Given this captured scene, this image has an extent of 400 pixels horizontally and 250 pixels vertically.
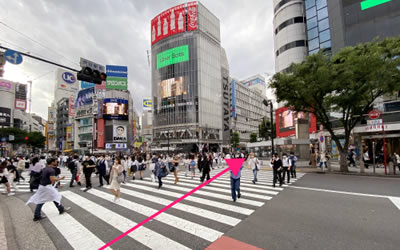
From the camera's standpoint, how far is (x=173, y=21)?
2485 inches

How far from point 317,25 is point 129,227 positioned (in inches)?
1672

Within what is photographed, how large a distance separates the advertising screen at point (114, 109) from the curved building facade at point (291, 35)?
137 ft

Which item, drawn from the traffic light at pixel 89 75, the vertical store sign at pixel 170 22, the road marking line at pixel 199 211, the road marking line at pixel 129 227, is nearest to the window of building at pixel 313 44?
the traffic light at pixel 89 75

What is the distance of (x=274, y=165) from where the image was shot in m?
9.73

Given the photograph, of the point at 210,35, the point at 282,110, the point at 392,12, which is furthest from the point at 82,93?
the point at 392,12

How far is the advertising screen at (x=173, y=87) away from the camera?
60188 mm

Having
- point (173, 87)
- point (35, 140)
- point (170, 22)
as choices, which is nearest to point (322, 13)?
point (173, 87)

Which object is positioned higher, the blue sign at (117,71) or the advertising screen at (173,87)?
the blue sign at (117,71)

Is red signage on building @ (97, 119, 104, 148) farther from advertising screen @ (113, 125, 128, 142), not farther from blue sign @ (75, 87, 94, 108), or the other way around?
blue sign @ (75, 87, 94, 108)

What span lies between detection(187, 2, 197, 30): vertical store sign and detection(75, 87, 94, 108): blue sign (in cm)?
3576

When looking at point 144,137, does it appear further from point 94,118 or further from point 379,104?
point 379,104

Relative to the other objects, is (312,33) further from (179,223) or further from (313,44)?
(179,223)

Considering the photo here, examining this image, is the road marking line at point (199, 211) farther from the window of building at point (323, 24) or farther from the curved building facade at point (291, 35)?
the window of building at point (323, 24)

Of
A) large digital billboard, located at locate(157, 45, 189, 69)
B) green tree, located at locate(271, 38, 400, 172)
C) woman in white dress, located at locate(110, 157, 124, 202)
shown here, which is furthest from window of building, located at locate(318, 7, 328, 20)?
woman in white dress, located at locate(110, 157, 124, 202)
